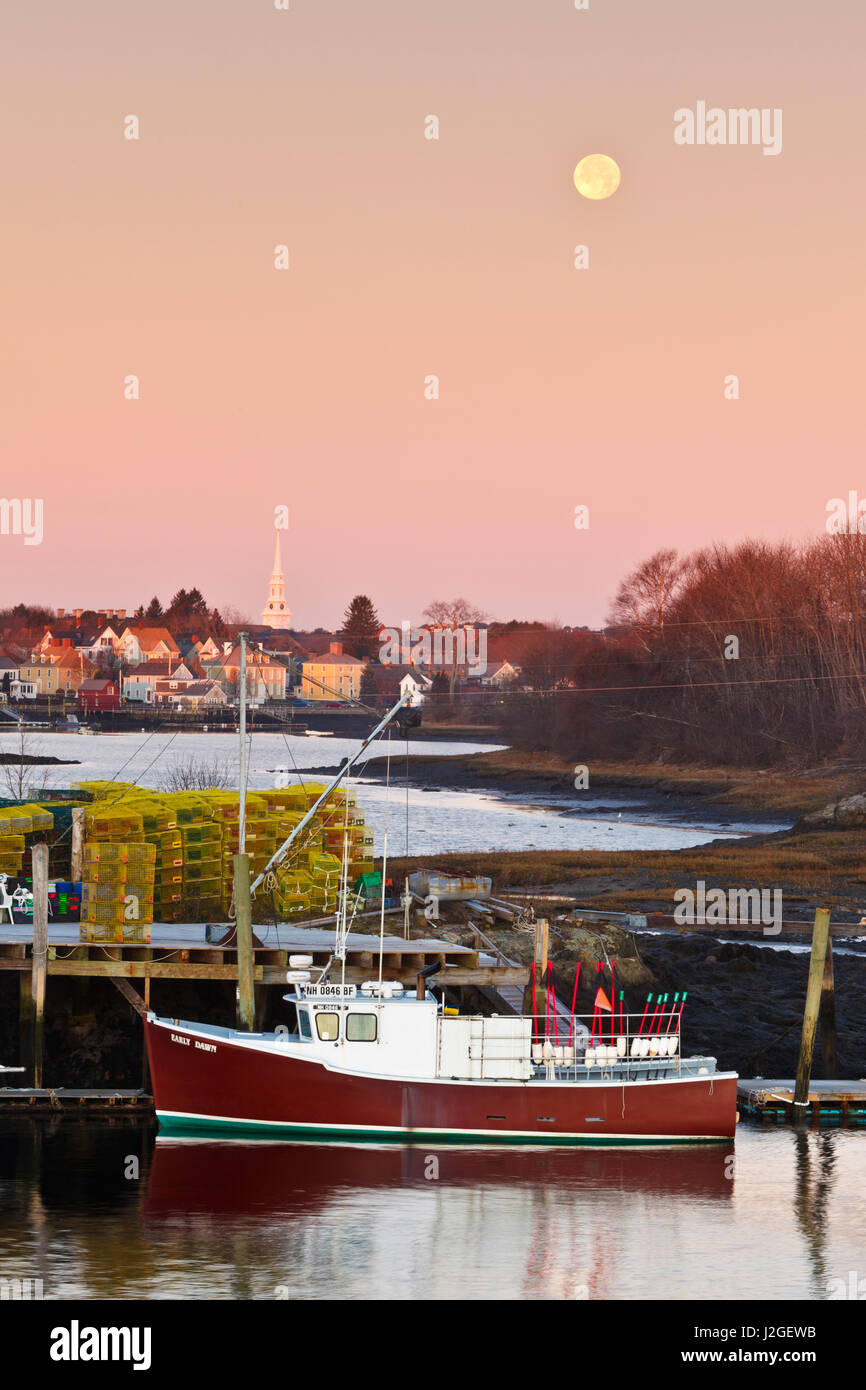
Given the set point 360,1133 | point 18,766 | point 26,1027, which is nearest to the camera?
point 360,1133

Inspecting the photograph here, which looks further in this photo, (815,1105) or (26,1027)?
(815,1105)

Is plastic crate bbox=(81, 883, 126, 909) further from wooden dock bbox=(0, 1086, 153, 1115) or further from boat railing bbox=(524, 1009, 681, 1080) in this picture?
boat railing bbox=(524, 1009, 681, 1080)

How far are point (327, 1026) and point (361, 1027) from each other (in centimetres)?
57

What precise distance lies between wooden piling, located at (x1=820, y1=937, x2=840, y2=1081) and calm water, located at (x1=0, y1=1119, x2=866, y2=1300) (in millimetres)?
2519

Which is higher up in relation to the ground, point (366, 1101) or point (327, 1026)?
point (327, 1026)

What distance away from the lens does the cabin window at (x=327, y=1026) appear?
27578mm

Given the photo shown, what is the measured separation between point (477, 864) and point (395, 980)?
33457 millimetres

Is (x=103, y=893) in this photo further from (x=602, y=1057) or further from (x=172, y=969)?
(x=602, y=1057)

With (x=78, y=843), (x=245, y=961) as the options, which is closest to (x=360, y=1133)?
(x=245, y=961)

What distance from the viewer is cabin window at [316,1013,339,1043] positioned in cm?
2758

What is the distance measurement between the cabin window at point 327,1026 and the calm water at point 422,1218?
A: 1.97 m

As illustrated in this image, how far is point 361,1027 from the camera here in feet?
90.5

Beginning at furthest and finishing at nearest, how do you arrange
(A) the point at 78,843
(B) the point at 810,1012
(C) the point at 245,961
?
(A) the point at 78,843
(B) the point at 810,1012
(C) the point at 245,961

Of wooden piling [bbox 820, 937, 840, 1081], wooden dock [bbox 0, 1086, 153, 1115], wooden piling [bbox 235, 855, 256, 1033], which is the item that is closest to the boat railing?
wooden piling [bbox 820, 937, 840, 1081]
